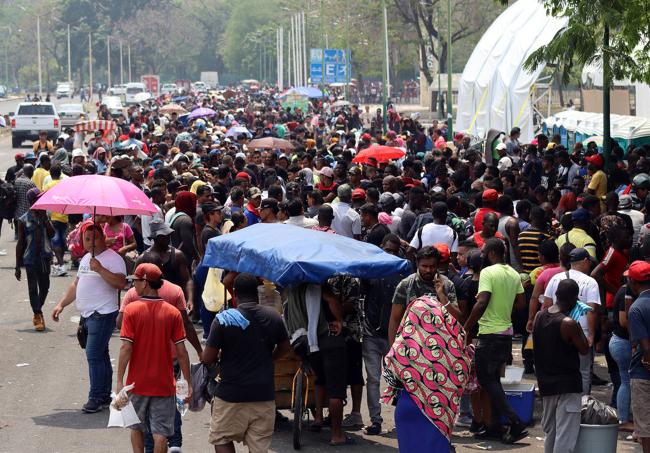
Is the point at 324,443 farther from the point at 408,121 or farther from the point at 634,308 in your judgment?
the point at 408,121

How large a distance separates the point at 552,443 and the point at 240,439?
7.36 feet

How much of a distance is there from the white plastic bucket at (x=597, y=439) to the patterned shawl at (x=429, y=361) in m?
1.28

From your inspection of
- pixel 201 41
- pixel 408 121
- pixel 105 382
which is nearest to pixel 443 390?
pixel 105 382

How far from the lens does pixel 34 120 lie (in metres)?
51.2

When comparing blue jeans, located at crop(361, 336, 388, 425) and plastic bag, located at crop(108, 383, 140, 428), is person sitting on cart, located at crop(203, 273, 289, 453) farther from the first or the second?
blue jeans, located at crop(361, 336, 388, 425)

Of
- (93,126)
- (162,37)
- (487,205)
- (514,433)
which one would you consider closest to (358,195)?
(487,205)

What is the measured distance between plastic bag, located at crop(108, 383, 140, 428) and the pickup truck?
4357 centimetres

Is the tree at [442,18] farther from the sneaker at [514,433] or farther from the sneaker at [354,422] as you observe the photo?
the sneaker at [514,433]

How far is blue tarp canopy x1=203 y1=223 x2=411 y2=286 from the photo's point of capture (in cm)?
953

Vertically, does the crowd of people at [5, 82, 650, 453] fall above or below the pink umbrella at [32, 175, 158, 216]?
below

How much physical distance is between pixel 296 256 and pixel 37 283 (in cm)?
618

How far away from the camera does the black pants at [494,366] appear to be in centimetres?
1010

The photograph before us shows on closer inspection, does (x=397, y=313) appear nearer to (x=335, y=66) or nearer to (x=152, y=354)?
(x=152, y=354)

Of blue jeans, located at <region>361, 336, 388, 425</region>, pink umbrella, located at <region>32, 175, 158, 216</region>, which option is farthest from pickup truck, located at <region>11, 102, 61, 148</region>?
blue jeans, located at <region>361, 336, 388, 425</region>
